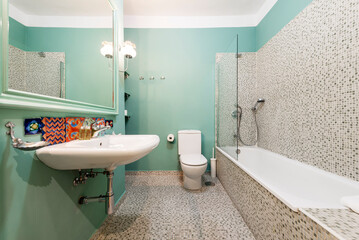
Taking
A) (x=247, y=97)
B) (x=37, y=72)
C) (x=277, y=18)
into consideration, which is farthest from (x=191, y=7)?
(x=37, y=72)

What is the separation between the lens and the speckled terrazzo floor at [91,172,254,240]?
1156 mm

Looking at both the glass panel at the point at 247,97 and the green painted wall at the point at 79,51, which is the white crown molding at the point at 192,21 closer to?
the glass panel at the point at 247,97

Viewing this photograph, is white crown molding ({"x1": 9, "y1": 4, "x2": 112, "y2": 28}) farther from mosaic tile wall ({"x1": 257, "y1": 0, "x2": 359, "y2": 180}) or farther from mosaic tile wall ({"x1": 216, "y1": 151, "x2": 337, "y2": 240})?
mosaic tile wall ({"x1": 257, "y1": 0, "x2": 359, "y2": 180})

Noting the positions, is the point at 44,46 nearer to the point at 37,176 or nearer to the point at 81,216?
the point at 37,176

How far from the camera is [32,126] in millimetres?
663

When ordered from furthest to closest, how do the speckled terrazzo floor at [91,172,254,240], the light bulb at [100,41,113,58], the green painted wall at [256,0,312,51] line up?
the green painted wall at [256,0,312,51]
the light bulb at [100,41,113,58]
the speckled terrazzo floor at [91,172,254,240]

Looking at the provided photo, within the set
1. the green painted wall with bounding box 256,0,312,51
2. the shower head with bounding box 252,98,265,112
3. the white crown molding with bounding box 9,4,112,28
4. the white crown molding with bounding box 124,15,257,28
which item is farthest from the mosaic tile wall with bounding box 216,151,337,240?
the white crown molding with bounding box 124,15,257,28

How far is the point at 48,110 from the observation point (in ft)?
2.38

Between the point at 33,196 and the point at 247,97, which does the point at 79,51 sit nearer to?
the point at 33,196

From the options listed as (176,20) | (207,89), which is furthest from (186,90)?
(176,20)

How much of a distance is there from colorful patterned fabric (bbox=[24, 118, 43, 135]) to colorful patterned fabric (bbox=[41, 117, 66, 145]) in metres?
0.02

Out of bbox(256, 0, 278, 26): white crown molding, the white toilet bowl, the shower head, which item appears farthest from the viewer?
the shower head

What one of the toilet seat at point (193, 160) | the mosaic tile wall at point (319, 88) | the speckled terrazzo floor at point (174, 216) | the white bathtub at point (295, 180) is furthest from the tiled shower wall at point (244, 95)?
the speckled terrazzo floor at point (174, 216)

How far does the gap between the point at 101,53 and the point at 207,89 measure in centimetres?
156
